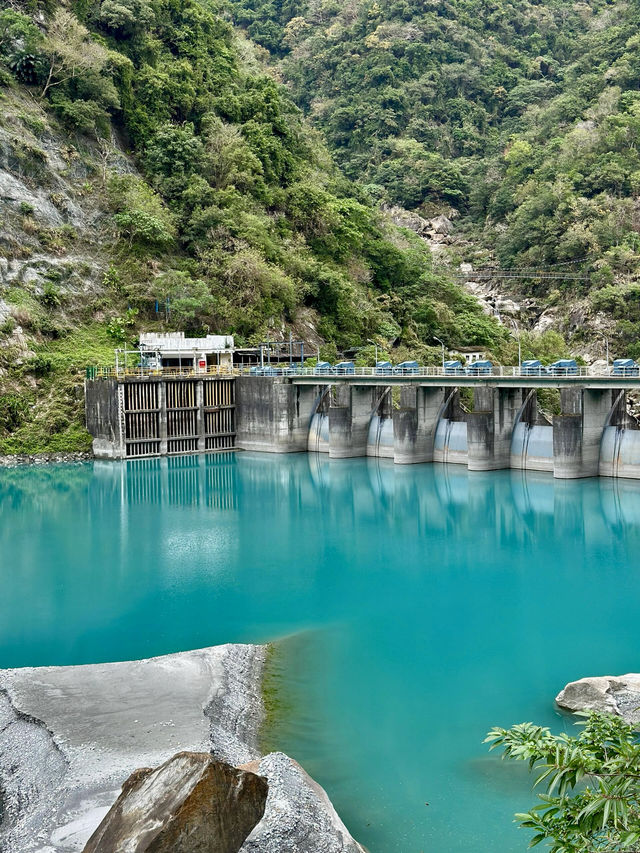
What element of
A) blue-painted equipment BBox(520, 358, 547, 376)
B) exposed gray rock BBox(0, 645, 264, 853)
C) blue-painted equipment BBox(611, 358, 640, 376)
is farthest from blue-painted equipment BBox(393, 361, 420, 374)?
exposed gray rock BBox(0, 645, 264, 853)

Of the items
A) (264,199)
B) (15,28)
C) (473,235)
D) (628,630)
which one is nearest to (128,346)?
(264,199)

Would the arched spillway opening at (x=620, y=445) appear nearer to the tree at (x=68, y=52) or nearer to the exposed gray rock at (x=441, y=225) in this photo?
the tree at (x=68, y=52)

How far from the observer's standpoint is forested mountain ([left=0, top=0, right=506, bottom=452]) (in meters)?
59.8

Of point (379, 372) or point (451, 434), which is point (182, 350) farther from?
point (451, 434)

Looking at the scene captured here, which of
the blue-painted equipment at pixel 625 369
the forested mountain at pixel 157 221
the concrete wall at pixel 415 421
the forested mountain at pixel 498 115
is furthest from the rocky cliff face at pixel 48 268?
the forested mountain at pixel 498 115

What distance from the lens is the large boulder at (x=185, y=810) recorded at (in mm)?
10516

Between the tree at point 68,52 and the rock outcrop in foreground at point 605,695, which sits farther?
the tree at point 68,52

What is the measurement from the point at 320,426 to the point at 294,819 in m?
46.0

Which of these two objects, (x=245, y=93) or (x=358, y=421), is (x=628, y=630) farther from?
(x=245, y=93)

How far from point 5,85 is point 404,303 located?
40163 millimetres

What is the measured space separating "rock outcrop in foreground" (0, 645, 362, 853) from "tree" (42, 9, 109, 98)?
63.6 metres

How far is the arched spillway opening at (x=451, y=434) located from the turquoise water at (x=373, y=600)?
3.44 meters

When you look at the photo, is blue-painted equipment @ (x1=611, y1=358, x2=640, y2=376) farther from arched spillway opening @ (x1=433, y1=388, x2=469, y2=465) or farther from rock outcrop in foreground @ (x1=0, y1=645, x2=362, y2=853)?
rock outcrop in foreground @ (x1=0, y1=645, x2=362, y2=853)

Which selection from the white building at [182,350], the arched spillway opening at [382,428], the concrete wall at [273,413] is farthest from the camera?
the white building at [182,350]
